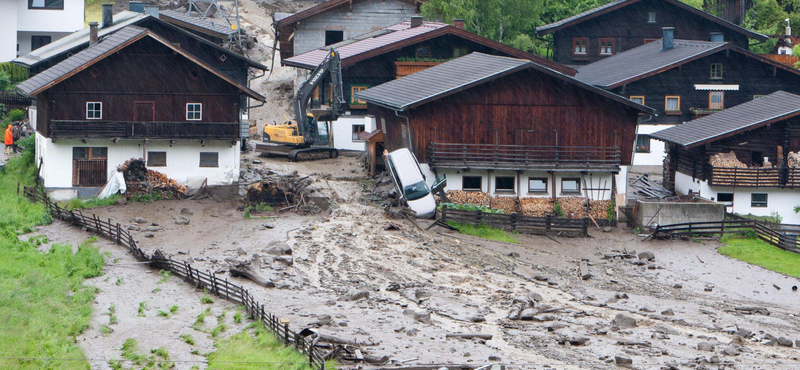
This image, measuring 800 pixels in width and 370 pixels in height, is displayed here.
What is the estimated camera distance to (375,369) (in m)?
24.7

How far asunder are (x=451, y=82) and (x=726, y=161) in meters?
13.0

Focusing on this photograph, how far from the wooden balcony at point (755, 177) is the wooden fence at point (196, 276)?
25060mm

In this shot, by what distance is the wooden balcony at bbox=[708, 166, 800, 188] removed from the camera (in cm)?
4906

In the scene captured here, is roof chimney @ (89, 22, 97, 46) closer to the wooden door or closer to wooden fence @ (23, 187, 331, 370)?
the wooden door

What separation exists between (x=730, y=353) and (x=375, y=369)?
9.67 metres

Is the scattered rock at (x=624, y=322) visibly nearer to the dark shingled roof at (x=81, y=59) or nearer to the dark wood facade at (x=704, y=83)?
the dark shingled roof at (x=81, y=59)

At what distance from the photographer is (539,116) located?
48531mm

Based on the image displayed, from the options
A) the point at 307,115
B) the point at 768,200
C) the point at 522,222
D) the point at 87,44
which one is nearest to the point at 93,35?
the point at 87,44

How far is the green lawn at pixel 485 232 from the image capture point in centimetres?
4356

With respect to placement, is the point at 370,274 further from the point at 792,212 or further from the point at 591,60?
the point at 591,60

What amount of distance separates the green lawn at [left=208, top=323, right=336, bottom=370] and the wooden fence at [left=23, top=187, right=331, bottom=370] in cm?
22

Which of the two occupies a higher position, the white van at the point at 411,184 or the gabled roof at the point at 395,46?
the gabled roof at the point at 395,46

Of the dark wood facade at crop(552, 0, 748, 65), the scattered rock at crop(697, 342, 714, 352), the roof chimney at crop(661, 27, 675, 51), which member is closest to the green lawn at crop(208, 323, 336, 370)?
the scattered rock at crop(697, 342, 714, 352)

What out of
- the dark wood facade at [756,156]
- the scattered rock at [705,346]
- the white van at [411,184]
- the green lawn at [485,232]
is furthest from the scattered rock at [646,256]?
the scattered rock at [705,346]
